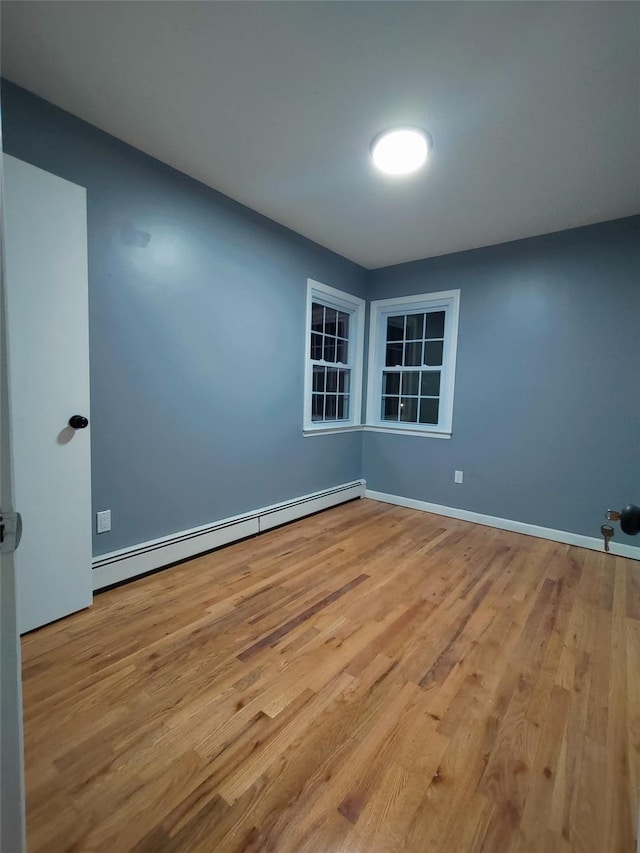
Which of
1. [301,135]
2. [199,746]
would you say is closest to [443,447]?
[301,135]

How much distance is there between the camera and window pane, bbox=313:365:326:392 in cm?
359

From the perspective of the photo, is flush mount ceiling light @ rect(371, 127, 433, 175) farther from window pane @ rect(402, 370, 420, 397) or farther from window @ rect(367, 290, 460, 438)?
window pane @ rect(402, 370, 420, 397)

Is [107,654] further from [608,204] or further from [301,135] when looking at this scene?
[608,204]

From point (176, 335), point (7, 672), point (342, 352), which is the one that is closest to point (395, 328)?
point (342, 352)

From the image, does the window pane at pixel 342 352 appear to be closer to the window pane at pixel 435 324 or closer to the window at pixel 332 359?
the window at pixel 332 359

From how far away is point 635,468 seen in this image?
8.92 ft

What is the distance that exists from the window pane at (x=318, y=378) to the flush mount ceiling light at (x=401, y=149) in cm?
180

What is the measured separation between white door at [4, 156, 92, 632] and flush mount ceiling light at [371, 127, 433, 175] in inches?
60.6

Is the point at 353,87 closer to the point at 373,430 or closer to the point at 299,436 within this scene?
the point at 299,436

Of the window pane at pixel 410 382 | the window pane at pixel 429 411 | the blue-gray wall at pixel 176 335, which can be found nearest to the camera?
the blue-gray wall at pixel 176 335

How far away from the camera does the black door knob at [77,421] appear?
1.80 m

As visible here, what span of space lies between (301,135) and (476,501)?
3.11 metres

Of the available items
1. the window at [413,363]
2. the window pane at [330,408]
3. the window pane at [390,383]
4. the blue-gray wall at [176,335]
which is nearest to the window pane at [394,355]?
the window at [413,363]

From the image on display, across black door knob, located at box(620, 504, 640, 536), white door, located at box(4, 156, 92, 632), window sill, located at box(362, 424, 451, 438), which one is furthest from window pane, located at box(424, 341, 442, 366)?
white door, located at box(4, 156, 92, 632)
